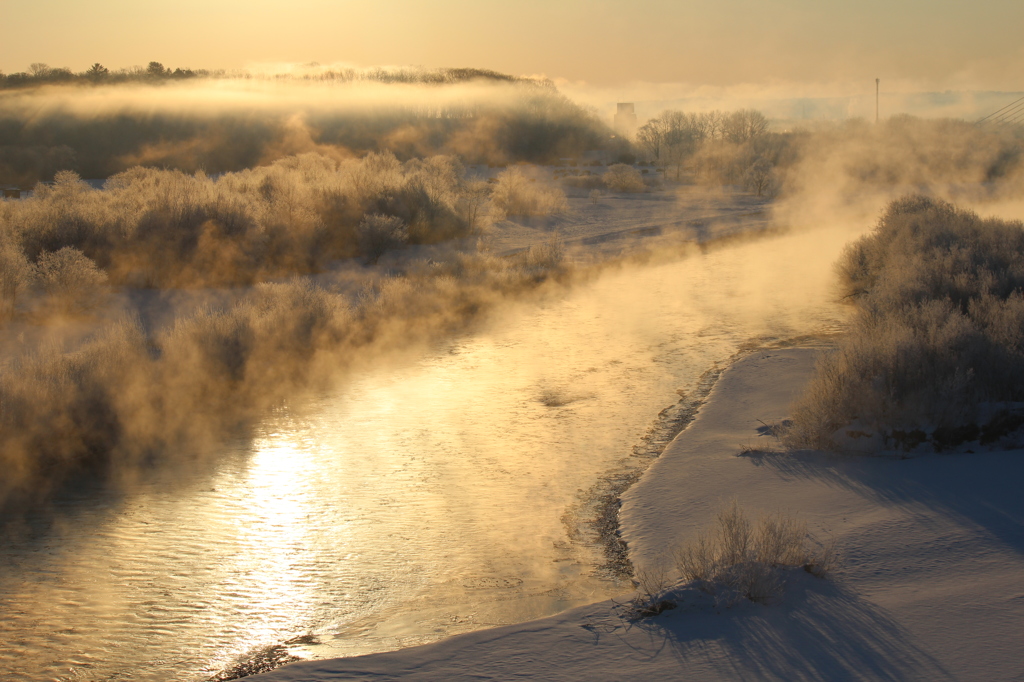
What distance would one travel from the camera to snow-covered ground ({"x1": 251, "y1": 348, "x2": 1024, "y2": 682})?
331 centimetres

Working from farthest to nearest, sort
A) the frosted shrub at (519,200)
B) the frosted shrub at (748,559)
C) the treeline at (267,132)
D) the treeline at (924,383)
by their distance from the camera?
1. the treeline at (267,132)
2. the frosted shrub at (519,200)
3. the treeline at (924,383)
4. the frosted shrub at (748,559)

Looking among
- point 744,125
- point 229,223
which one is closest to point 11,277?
point 229,223

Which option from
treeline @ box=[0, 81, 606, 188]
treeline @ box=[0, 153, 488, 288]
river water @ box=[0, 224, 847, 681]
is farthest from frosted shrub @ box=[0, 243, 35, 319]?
treeline @ box=[0, 81, 606, 188]

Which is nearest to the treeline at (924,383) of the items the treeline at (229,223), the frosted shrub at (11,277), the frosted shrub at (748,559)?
the frosted shrub at (748,559)

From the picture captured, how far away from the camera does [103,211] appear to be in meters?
13.2

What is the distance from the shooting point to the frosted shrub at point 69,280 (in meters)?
9.91

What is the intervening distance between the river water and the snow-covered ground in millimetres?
348

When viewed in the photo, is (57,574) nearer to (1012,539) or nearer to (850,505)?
(850,505)

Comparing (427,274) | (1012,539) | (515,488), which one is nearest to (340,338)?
(427,274)

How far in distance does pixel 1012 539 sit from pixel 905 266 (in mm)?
6256

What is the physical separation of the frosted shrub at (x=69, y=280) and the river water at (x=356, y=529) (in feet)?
13.2

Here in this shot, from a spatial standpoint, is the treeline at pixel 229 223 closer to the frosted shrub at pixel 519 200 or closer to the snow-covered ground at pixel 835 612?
the frosted shrub at pixel 519 200

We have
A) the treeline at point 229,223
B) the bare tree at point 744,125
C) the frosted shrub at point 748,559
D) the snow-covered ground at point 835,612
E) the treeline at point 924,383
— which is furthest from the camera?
the bare tree at point 744,125

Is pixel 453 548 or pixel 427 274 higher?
pixel 427 274
